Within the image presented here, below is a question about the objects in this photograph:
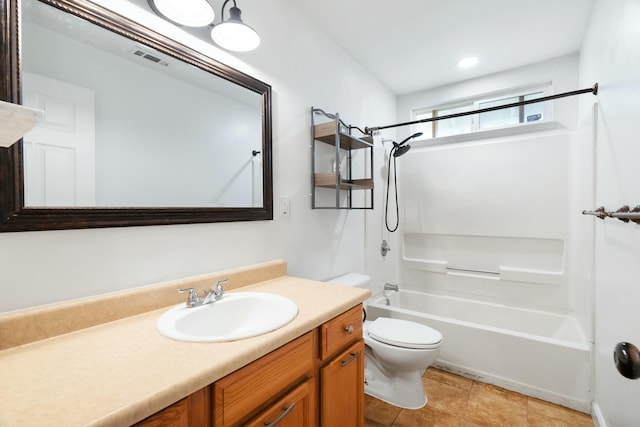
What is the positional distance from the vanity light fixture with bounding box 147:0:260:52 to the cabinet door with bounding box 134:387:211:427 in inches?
51.4

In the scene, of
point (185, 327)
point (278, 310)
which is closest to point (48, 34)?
point (185, 327)

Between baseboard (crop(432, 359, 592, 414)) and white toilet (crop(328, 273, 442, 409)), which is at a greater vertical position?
white toilet (crop(328, 273, 442, 409))

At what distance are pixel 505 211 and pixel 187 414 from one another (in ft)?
9.09

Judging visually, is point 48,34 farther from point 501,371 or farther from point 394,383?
point 501,371

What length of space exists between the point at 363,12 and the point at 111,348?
212 centimetres

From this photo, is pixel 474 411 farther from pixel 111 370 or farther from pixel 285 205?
pixel 111 370

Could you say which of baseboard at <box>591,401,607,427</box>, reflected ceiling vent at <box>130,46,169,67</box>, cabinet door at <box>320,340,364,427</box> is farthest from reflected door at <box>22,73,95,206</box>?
baseboard at <box>591,401,607,427</box>

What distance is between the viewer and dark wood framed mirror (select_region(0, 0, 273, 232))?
0.81 metres

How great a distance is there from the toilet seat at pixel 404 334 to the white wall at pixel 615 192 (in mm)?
776

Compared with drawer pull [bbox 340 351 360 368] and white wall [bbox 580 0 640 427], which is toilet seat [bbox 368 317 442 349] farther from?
white wall [bbox 580 0 640 427]

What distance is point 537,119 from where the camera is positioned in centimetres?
253

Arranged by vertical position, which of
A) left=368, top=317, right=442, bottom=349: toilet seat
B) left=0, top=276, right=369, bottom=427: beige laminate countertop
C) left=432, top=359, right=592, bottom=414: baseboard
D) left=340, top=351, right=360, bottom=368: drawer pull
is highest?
left=0, top=276, right=369, bottom=427: beige laminate countertop

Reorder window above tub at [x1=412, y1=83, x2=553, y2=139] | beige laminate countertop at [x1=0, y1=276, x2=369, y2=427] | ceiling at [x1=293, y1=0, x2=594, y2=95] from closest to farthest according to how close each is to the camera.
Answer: beige laminate countertop at [x1=0, y1=276, x2=369, y2=427]
ceiling at [x1=293, y1=0, x2=594, y2=95]
window above tub at [x1=412, y1=83, x2=553, y2=139]

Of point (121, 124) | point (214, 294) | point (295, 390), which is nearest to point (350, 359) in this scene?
point (295, 390)
